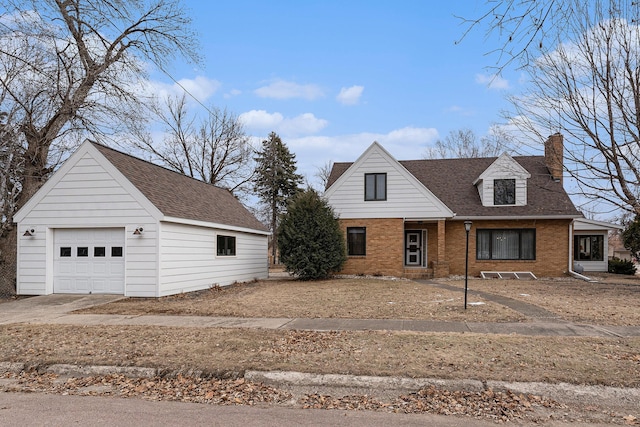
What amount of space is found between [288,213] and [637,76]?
45.6 ft

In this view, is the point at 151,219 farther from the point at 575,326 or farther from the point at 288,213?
the point at 575,326

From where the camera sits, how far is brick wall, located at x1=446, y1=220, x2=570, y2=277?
21.1 meters

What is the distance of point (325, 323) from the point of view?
920 cm

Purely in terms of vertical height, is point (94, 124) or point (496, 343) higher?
point (94, 124)

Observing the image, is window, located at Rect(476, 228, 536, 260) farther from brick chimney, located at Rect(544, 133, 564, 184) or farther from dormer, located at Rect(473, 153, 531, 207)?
brick chimney, located at Rect(544, 133, 564, 184)

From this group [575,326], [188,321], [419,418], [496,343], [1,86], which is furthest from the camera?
[1,86]

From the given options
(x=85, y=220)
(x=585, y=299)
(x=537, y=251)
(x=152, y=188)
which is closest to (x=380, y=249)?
(x=537, y=251)

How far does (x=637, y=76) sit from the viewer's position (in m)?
14.0

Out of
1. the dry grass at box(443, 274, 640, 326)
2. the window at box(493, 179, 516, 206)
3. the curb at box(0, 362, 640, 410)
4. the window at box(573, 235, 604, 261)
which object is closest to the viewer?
the curb at box(0, 362, 640, 410)

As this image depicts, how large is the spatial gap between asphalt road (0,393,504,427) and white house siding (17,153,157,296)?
8713 millimetres

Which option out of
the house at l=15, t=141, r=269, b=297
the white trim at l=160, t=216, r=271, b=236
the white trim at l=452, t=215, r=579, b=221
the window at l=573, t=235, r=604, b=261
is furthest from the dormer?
the house at l=15, t=141, r=269, b=297

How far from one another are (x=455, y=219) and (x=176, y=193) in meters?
13.3

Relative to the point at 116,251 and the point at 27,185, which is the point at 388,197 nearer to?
the point at 116,251

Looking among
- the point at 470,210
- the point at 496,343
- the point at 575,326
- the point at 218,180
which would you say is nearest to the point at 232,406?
the point at 496,343
